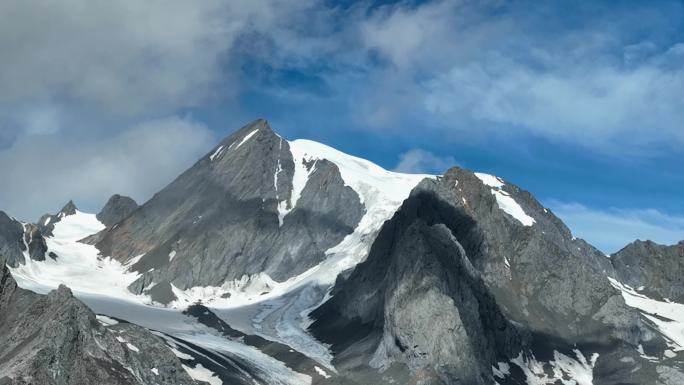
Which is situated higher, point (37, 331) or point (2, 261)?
point (2, 261)

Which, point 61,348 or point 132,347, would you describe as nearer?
point 61,348

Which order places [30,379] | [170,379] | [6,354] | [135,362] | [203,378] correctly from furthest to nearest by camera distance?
[203,378] < [170,379] < [135,362] < [6,354] < [30,379]

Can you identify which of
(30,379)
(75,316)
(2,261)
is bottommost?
(30,379)

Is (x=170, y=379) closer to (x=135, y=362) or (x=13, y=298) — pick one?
(x=135, y=362)

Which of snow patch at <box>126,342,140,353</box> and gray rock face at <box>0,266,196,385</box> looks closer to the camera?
gray rock face at <box>0,266,196,385</box>

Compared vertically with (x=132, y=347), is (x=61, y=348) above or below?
below

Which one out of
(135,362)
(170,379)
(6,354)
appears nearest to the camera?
(6,354)

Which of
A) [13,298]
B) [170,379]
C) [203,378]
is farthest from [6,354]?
[203,378]

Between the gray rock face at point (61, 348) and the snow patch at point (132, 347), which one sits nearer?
the gray rock face at point (61, 348)
